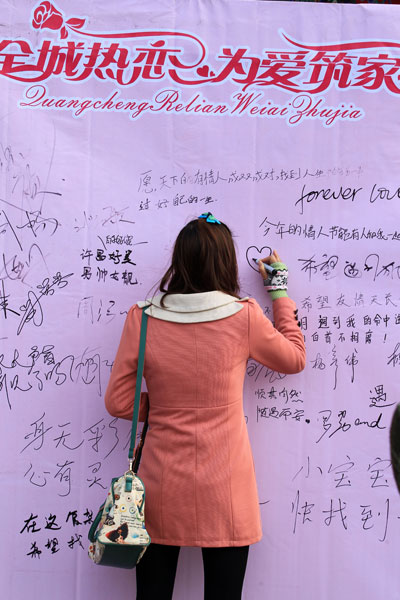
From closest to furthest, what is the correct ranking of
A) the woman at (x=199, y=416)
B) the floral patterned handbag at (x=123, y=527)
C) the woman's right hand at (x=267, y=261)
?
the floral patterned handbag at (x=123, y=527)
the woman at (x=199, y=416)
the woman's right hand at (x=267, y=261)

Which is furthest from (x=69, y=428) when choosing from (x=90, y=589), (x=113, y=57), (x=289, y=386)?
(x=113, y=57)

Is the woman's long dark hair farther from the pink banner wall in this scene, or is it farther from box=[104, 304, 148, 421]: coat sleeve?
the pink banner wall

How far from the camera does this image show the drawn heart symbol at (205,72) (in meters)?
2.82

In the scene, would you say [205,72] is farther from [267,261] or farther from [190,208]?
[267,261]

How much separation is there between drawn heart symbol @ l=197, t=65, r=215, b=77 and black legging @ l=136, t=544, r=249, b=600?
1965 mm

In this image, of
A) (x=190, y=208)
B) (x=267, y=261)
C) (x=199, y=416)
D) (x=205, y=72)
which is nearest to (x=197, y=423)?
(x=199, y=416)

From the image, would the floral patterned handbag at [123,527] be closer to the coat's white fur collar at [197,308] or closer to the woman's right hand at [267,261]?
the coat's white fur collar at [197,308]

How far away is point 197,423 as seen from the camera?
7.38 feet

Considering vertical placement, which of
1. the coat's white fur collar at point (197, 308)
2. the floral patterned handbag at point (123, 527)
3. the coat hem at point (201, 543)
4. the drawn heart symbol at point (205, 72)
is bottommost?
the coat hem at point (201, 543)

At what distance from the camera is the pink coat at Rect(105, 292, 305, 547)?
2219mm

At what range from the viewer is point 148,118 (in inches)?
111

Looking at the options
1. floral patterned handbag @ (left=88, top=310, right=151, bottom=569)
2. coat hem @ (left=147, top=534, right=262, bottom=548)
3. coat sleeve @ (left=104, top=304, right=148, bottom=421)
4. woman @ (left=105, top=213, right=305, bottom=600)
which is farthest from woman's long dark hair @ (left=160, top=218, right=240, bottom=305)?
coat hem @ (left=147, top=534, right=262, bottom=548)

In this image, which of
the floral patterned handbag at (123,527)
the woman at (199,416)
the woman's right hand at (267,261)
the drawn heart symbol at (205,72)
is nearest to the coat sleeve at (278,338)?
the woman at (199,416)

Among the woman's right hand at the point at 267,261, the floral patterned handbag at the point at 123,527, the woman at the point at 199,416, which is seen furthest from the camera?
the woman's right hand at the point at 267,261
